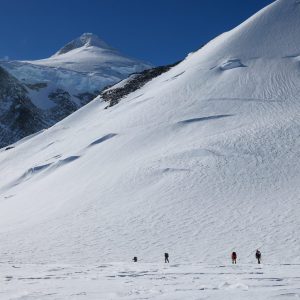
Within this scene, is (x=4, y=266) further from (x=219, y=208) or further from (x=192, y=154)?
(x=192, y=154)

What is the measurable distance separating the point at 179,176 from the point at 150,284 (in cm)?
2326

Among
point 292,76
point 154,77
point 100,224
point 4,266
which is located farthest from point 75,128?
point 4,266

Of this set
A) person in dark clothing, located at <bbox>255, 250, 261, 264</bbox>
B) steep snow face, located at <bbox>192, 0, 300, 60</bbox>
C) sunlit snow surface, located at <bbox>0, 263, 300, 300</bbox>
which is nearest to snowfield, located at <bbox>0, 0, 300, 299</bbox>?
sunlit snow surface, located at <bbox>0, 263, 300, 300</bbox>

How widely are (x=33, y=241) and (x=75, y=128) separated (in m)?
43.9

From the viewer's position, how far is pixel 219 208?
31547 millimetres

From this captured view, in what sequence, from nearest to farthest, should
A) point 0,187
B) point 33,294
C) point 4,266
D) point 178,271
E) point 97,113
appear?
point 33,294 < point 178,271 < point 4,266 < point 0,187 < point 97,113

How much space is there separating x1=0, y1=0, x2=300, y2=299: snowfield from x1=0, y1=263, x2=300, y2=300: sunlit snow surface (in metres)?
0.05

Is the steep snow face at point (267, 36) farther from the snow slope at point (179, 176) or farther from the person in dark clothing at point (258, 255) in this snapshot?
the person in dark clothing at point (258, 255)

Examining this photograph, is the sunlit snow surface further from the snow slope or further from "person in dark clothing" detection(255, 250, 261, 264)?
the snow slope

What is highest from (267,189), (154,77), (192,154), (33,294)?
(154,77)

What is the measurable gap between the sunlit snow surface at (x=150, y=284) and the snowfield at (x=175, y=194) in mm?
51

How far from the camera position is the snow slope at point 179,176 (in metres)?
27.9

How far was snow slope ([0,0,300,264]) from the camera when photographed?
91.7 ft

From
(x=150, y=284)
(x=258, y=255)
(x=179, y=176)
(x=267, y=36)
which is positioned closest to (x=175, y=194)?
(x=179, y=176)
